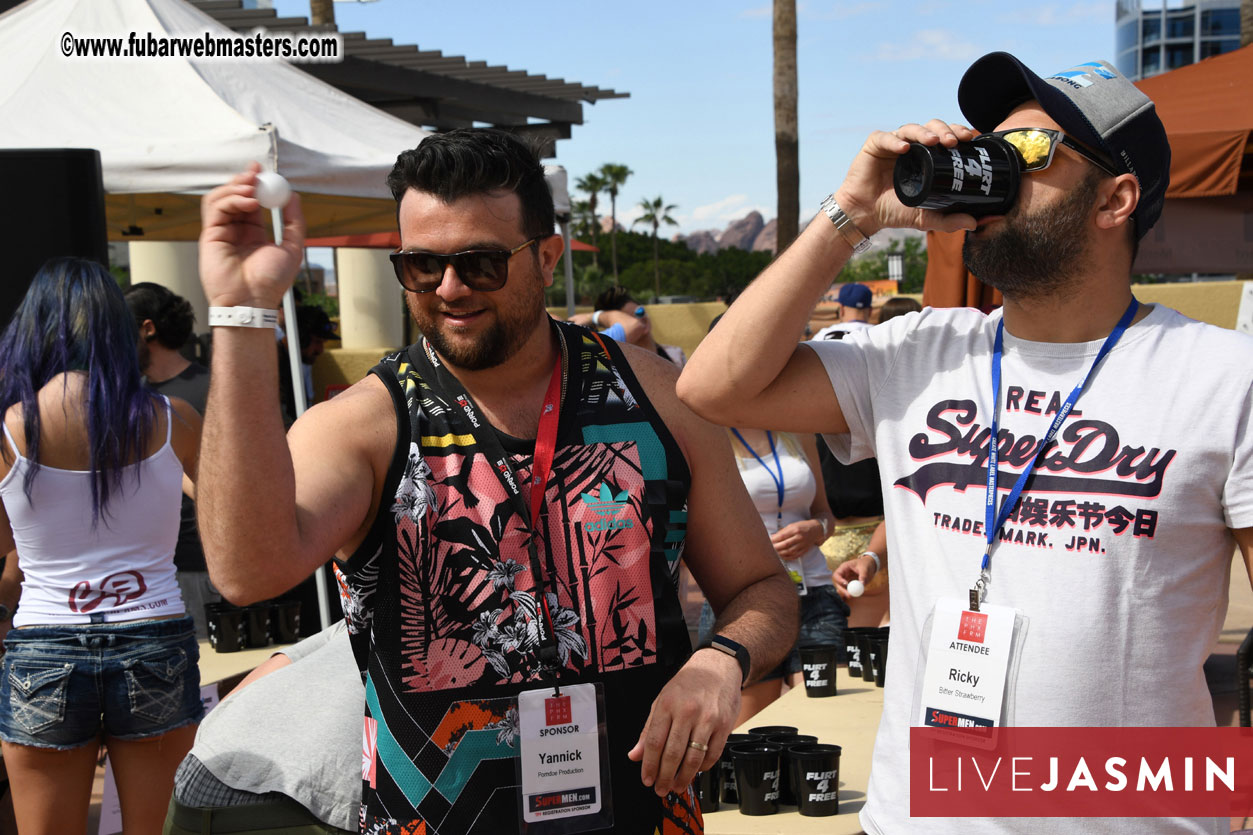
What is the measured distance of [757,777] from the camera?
9.37 ft

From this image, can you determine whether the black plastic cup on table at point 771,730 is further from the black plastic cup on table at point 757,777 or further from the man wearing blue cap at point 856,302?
the man wearing blue cap at point 856,302

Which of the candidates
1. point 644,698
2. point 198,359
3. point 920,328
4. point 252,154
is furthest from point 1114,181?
point 198,359

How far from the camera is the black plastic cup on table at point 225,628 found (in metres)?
4.42

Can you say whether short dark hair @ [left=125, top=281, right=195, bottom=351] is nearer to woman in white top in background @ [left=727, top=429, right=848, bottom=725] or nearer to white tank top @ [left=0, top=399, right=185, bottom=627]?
white tank top @ [left=0, top=399, right=185, bottom=627]

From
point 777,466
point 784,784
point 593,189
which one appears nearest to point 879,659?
point 777,466

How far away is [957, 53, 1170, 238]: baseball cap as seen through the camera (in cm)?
185

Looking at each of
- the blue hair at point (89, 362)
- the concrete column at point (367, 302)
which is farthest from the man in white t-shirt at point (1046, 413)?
the concrete column at point (367, 302)

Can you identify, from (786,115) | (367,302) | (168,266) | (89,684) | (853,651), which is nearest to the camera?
(89,684)

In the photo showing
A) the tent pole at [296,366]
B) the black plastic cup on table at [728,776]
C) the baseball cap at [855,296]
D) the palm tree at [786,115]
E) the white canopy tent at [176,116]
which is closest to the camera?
the black plastic cup on table at [728,776]

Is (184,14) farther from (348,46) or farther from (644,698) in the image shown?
(644,698)

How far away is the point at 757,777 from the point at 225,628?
2.47 m

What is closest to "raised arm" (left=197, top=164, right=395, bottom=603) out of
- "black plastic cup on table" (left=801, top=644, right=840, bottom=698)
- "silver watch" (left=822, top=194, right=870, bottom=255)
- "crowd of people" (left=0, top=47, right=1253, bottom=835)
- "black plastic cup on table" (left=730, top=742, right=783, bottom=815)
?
"crowd of people" (left=0, top=47, right=1253, bottom=835)

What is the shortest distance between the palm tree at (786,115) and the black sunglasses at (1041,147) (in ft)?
41.5

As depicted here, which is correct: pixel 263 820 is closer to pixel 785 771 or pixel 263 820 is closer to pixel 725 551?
pixel 725 551
